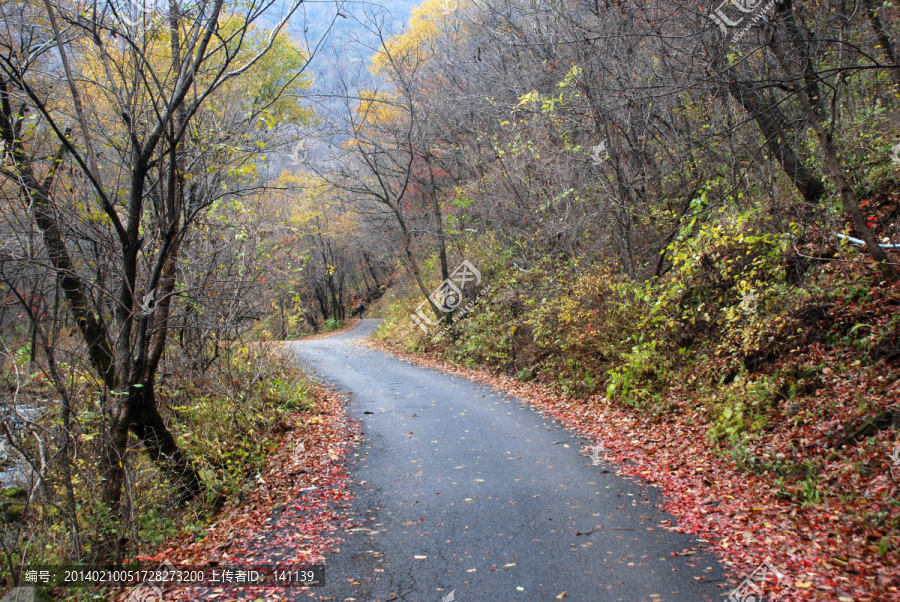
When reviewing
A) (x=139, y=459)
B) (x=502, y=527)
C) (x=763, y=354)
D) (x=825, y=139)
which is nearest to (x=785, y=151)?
(x=825, y=139)

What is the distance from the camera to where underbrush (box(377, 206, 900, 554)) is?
16.0ft

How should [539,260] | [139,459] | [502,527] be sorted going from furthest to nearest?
[539,260], [139,459], [502,527]

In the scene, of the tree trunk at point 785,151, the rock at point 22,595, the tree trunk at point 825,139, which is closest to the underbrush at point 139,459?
the rock at point 22,595

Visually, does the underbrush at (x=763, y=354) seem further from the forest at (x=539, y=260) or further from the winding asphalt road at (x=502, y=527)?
the winding asphalt road at (x=502, y=527)

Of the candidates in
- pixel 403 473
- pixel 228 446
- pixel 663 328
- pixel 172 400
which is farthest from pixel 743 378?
pixel 172 400

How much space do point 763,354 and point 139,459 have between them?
851 centimetres

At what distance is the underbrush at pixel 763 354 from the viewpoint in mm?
4883

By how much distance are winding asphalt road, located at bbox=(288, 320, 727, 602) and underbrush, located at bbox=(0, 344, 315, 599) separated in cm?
197

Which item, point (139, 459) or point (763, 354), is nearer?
point (139, 459)

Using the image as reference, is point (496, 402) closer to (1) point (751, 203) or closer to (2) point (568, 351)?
(2) point (568, 351)

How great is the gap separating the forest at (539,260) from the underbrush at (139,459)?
5 centimetres

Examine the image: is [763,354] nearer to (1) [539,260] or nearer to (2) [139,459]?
(1) [539,260]

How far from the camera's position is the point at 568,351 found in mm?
11297

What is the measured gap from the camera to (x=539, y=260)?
49.0ft
